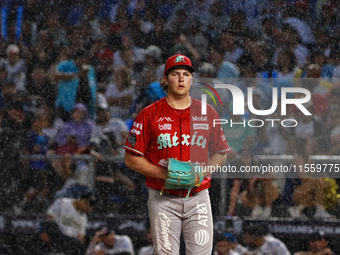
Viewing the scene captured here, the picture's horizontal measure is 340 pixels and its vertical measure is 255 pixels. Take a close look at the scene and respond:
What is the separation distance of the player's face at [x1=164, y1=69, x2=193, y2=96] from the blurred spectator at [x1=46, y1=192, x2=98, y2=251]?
2.54 meters

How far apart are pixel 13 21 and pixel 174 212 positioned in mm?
3431

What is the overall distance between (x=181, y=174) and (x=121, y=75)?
2.69m

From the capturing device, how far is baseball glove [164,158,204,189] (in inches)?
171

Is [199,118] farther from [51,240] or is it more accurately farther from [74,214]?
[51,240]

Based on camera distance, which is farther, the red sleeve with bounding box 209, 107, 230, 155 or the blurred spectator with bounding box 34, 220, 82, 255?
the blurred spectator with bounding box 34, 220, 82, 255

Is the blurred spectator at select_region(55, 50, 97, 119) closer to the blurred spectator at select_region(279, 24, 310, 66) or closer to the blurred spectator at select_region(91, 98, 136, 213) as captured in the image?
the blurred spectator at select_region(91, 98, 136, 213)

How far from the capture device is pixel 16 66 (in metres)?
6.90

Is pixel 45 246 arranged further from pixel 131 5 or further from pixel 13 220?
pixel 131 5

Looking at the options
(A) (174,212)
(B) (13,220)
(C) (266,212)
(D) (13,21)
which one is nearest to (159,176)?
(A) (174,212)

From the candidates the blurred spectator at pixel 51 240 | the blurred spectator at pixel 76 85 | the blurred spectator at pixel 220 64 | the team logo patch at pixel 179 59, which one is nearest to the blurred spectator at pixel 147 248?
the blurred spectator at pixel 51 240

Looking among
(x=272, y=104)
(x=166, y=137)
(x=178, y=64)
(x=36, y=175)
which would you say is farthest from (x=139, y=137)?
(x=36, y=175)

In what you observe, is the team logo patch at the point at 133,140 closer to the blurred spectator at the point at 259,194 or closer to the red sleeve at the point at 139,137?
the red sleeve at the point at 139,137

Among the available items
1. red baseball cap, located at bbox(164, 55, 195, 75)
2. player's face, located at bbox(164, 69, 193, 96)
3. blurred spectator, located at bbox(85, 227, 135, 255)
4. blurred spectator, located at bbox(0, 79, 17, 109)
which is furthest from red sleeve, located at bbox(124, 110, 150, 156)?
blurred spectator, located at bbox(0, 79, 17, 109)

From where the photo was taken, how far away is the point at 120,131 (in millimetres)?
6766
